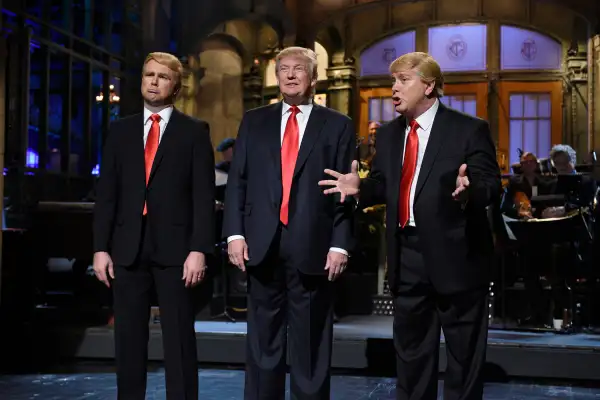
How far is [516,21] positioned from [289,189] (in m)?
7.42

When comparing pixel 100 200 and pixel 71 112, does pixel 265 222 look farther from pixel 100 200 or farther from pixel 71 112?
pixel 71 112

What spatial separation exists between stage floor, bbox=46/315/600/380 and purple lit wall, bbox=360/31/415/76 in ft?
17.1

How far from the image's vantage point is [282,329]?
130 inches

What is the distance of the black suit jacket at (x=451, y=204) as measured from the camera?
3.09 metres

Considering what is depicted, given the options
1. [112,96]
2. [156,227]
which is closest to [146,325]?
[156,227]

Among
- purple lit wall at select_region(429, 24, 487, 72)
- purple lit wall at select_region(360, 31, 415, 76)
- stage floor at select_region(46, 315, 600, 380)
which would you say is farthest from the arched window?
stage floor at select_region(46, 315, 600, 380)

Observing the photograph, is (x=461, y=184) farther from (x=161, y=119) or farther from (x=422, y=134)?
(x=161, y=119)

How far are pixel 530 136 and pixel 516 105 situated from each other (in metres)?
0.42

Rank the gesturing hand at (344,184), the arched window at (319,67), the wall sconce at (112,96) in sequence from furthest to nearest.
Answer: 1. the wall sconce at (112,96)
2. the arched window at (319,67)
3. the gesturing hand at (344,184)

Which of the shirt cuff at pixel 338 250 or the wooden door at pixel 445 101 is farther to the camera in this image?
the wooden door at pixel 445 101

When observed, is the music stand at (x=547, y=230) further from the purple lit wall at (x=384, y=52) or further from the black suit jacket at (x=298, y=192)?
the purple lit wall at (x=384, y=52)

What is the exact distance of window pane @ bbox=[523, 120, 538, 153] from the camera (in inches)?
390

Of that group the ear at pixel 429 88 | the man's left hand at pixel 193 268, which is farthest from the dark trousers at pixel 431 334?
the man's left hand at pixel 193 268

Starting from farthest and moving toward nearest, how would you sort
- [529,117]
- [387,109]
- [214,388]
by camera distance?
[387,109], [529,117], [214,388]
